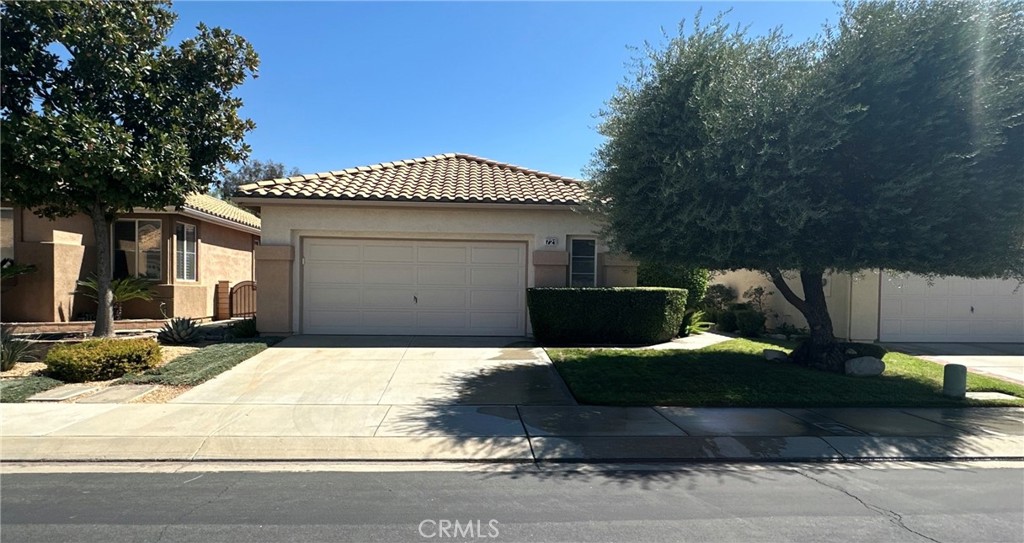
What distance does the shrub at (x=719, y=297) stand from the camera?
58.6ft

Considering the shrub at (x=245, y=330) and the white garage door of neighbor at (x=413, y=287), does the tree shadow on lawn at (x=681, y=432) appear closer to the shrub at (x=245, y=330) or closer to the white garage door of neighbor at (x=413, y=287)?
the white garage door of neighbor at (x=413, y=287)

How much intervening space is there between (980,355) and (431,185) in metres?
13.5

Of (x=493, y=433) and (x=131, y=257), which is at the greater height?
(x=131, y=257)

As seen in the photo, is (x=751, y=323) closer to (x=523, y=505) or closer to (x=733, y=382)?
(x=733, y=382)

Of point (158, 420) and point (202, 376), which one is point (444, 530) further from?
point (202, 376)

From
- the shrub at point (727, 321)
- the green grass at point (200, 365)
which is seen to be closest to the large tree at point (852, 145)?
the green grass at point (200, 365)

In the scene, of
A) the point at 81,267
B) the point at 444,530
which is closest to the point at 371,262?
the point at 81,267

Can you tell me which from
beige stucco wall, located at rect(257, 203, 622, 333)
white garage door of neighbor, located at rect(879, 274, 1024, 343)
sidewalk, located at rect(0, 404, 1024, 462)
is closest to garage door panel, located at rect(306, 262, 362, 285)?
beige stucco wall, located at rect(257, 203, 622, 333)

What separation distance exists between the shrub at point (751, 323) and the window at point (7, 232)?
62.3ft

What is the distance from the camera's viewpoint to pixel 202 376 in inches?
331

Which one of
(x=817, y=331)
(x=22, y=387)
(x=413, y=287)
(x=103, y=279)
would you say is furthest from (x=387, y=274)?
(x=817, y=331)

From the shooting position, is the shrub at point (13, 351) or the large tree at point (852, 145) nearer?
the large tree at point (852, 145)

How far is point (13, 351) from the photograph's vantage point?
8633 mm

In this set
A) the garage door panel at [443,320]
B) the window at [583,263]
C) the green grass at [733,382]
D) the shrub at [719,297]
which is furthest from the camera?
the shrub at [719,297]
